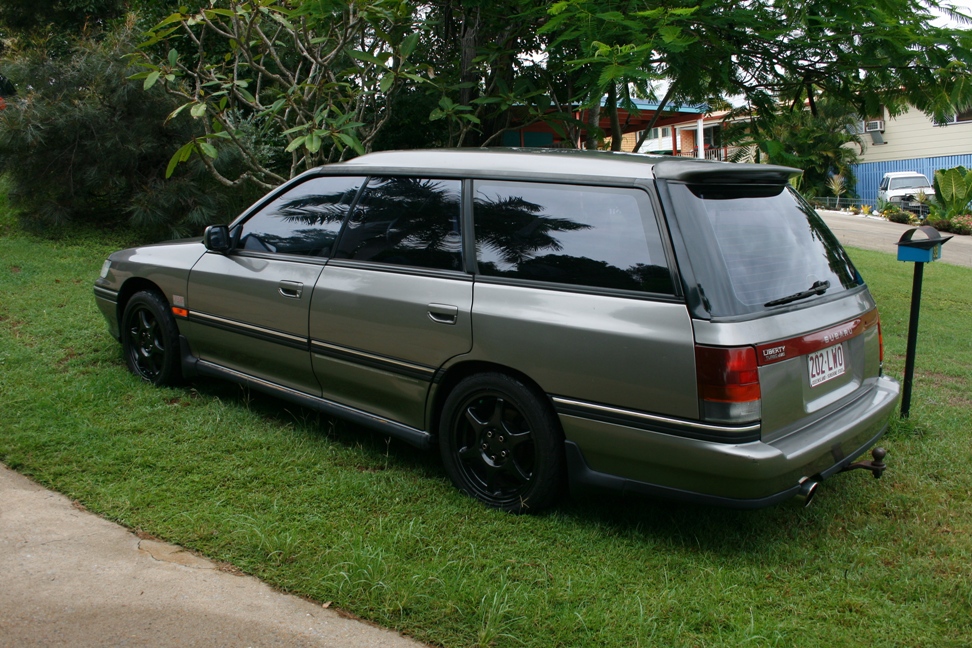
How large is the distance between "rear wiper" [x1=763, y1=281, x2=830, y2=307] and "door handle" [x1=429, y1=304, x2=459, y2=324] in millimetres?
1394

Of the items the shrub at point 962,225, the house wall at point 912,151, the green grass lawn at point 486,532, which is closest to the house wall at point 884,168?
the house wall at point 912,151

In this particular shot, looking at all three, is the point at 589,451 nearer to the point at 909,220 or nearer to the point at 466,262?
the point at 466,262

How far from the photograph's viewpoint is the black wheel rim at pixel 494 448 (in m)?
3.86

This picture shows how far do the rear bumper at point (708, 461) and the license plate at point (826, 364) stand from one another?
7.1 inches

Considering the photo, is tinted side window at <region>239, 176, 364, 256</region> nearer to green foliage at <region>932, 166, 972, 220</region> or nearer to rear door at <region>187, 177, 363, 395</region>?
rear door at <region>187, 177, 363, 395</region>

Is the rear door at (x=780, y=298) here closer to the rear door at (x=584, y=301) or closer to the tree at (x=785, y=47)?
the rear door at (x=584, y=301)

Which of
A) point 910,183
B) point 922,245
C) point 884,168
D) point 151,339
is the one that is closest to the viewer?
point 922,245

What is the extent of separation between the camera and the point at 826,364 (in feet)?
12.2

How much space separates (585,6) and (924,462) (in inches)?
153

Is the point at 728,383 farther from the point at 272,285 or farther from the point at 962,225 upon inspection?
the point at 962,225

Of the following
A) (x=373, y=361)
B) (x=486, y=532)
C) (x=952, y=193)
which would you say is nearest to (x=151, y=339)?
(x=373, y=361)

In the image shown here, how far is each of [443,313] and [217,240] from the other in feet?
6.15

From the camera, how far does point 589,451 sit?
3611 millimetres

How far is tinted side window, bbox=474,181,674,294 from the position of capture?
353 cm
